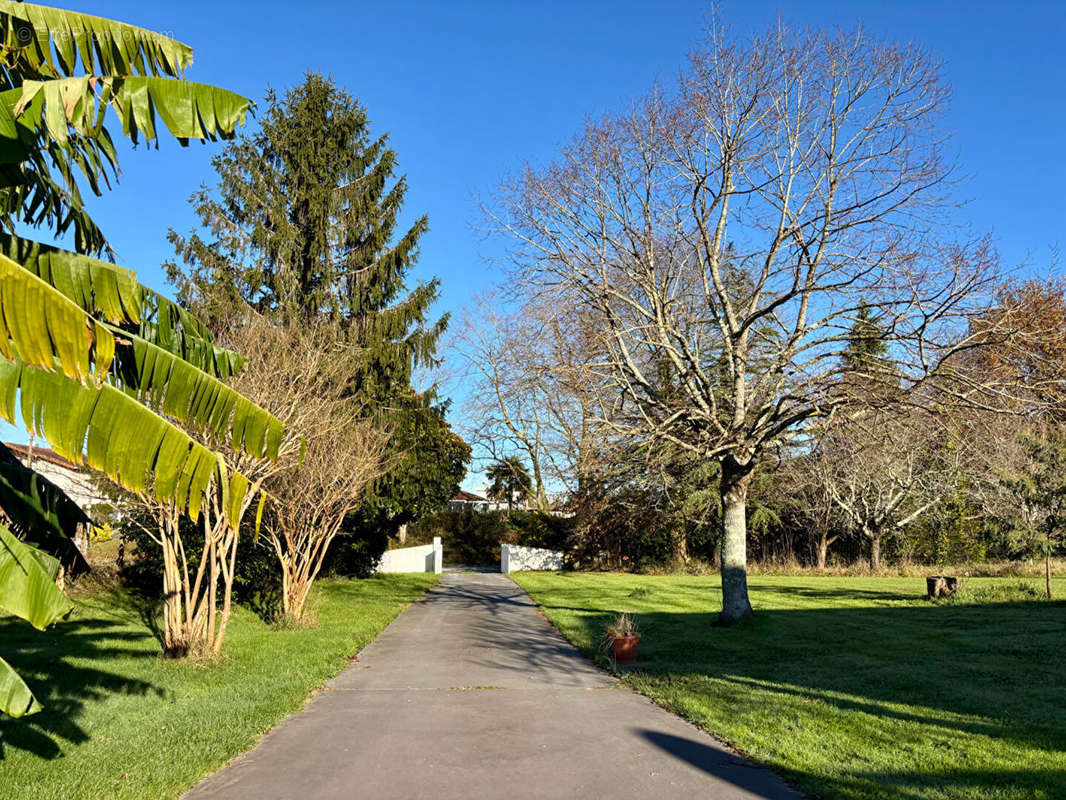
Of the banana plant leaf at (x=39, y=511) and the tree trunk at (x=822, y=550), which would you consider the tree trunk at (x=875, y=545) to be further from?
the banana plant leaf at (x=39, y=511)

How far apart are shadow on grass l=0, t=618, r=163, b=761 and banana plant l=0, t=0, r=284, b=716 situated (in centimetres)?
202

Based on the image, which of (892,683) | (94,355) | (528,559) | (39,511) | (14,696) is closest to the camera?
(14,696)

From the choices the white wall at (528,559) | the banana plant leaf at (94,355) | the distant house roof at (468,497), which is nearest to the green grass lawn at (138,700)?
the banana plant leaf at (94,355)

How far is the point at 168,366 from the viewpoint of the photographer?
536 cm

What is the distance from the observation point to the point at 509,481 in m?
49.3

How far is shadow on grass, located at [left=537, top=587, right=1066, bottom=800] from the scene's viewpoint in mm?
5953

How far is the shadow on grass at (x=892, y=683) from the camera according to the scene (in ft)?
19.5

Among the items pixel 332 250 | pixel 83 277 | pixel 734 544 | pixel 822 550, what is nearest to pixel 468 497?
pixel 822 550

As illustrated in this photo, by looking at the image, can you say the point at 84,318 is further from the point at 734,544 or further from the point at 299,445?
the point at 734,544

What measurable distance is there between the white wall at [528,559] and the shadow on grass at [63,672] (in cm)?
2228

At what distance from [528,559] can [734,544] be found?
2249 centimetres

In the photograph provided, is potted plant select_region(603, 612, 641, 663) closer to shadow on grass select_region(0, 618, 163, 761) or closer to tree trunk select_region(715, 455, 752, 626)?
tree trunk select_region(715, 455, 752, 626)

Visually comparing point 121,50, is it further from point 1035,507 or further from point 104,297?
point 1035,507

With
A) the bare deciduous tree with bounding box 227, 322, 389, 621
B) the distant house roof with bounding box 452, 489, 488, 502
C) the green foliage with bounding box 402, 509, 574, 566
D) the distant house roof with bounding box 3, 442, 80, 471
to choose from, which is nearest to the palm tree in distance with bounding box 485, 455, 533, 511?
the green foliage with bounding box 402, 509, 574, 566
